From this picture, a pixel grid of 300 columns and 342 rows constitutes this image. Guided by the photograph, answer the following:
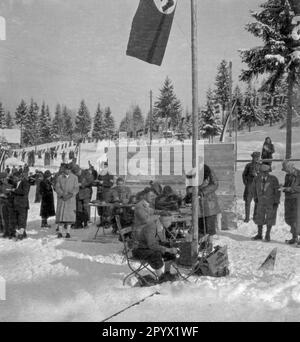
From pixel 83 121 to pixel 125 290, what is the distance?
4154 inches

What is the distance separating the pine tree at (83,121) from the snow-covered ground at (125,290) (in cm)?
10108

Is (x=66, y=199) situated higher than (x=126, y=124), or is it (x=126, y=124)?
(x=126, y=124)

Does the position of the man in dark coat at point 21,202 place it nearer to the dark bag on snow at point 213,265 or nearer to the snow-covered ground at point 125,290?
the snow-covered ground at point 125,290

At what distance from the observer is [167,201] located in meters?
10.1

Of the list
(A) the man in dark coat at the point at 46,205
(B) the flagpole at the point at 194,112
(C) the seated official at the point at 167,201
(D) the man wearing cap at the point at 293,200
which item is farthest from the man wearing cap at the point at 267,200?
(A) the man in dark coat at the point at 46,205

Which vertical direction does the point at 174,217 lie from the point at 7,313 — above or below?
Result: above

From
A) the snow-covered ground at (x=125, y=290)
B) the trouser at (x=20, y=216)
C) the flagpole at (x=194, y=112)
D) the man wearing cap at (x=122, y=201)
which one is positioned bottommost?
the snow-covered ground at (x=125, y=290)

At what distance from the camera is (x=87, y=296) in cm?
627

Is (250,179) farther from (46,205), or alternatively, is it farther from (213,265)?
(46,205)

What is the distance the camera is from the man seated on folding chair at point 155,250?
21.6 feet

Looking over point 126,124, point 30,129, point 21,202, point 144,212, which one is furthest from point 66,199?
point 126,124
